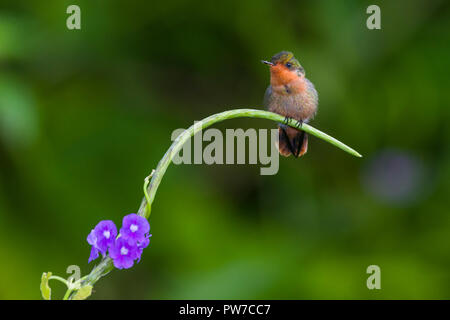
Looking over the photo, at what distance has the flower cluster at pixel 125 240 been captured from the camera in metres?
1.11

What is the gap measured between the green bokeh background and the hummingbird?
3.96 feet

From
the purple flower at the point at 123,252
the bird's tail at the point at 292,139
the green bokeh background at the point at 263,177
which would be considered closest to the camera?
the purple flower at the point at 123,252

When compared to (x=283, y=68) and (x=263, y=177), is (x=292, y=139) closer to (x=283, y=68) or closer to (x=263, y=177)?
(x=283, y=68)

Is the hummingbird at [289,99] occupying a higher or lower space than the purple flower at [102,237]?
higher

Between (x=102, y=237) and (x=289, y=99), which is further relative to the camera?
(x=289, y=99)

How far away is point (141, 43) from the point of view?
12.0 feet

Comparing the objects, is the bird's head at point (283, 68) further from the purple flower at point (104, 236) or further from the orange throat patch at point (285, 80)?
the purple flower at point (104, 236)

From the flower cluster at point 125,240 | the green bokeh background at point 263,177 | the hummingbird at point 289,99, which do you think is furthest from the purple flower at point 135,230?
the green bokeh background at point 263,177

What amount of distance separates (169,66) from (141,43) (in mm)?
252

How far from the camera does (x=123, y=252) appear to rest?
1.12m

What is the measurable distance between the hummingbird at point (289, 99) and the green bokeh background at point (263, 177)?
3.96ft

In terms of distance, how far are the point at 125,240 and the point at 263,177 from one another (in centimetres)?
267

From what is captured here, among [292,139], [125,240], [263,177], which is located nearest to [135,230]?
[125,240]
